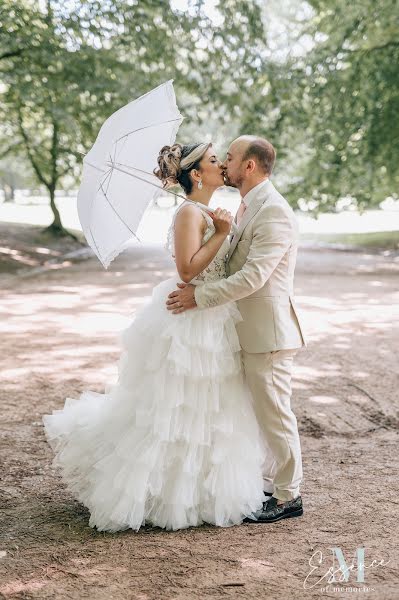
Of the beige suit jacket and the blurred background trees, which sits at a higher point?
the blurred background trees

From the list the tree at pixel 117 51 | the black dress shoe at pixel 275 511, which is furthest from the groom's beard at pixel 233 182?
the tree at pixel 117 51

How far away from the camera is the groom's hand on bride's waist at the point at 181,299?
3867 mm

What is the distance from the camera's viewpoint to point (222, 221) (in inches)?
148

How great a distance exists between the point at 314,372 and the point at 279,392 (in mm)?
3870

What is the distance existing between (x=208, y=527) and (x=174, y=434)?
60 centimetres

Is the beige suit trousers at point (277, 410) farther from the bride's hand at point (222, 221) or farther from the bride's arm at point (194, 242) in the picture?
the bride's hand at point (222, 221)

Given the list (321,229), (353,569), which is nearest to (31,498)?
(353,569)

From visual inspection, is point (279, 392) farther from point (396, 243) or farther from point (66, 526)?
point (396, 243)

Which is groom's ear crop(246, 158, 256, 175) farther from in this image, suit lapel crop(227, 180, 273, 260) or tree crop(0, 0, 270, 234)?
tree crop(0, 0, 270, 234)

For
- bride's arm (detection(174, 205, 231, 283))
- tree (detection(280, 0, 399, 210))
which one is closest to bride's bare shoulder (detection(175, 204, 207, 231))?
bride's arm (detection(174, 205, 231, 283))

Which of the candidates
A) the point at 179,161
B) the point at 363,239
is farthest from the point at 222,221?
the point at 363,239

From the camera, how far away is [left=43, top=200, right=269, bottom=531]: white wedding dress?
378cm

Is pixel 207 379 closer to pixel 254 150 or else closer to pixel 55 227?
pixel 254 150

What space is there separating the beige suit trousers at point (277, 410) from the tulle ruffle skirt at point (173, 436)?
0.34 feet
